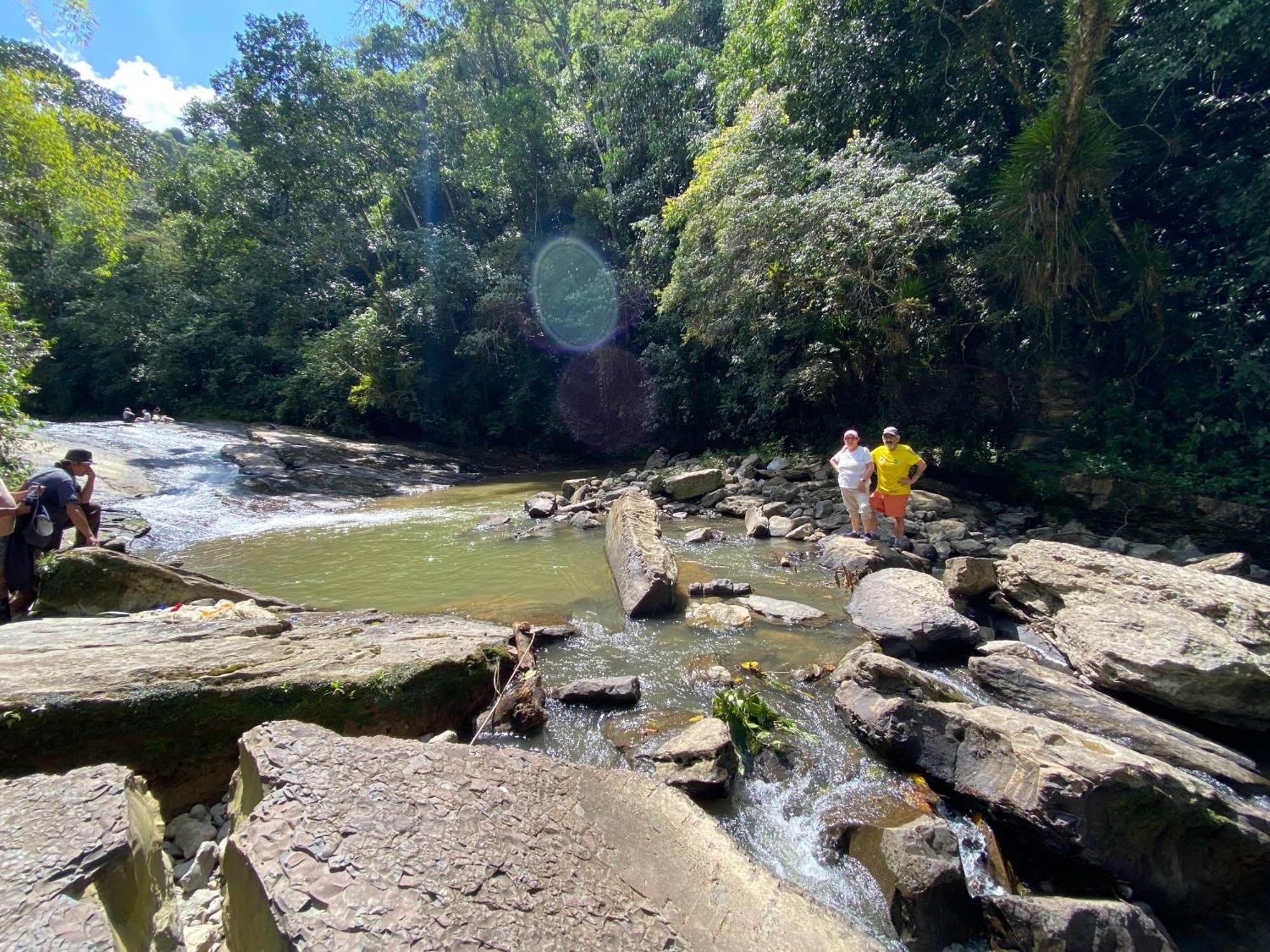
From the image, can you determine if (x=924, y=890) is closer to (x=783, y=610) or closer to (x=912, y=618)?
(x=912, y=618)

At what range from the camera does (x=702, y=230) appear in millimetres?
12117

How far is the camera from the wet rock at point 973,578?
18.6ft

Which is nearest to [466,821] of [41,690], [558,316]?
[41,690]

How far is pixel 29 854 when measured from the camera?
1726mm

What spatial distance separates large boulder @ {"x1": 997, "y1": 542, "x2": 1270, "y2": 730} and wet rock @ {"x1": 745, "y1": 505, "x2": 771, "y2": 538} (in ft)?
12.4

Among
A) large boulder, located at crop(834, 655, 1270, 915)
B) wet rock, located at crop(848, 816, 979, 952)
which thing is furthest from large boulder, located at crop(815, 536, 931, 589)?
wet rock, located at crop(848, 816, 979, 952)

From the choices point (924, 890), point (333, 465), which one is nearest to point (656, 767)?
point (924, 890)

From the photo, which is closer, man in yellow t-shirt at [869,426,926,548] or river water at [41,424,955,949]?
river water at [41,424,955,949]

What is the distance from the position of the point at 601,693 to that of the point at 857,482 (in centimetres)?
516

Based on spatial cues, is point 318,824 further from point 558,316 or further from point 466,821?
point 558,316

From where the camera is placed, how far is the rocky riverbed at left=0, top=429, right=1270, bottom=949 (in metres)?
1.88

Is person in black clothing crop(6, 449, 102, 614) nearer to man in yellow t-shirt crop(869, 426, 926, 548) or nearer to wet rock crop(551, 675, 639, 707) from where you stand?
wet rock crop(551, 675, 639, 707)

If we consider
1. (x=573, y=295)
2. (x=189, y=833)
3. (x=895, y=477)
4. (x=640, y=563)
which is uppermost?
(x=573, y=295)

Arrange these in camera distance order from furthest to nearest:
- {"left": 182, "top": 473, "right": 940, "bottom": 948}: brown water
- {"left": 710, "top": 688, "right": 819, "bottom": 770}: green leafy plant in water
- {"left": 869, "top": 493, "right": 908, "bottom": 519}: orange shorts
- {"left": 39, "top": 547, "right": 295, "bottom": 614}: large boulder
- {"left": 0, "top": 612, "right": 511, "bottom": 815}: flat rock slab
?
{"left": 869, "top": 493, "right": 908, "bottom": 519}: orange shorts, {"left": 39, "top": 547, "right": 295, "bottom": 614}: large boulder, {"left": 710, "top": 688, "right": 819, "bottom": 770}: green leafy plant in water, {"left": 182, "top": 473, "right": 940, "bottom": 948}: brown water, {"left": 0, "top": 612, "right": 511, "bottom": 815}: flat rock slab
